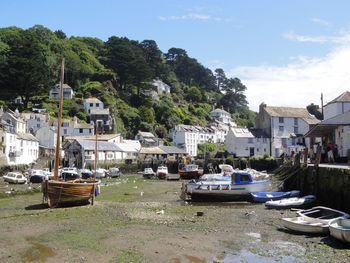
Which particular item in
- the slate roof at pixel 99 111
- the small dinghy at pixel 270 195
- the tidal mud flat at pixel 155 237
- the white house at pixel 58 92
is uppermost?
the white house at pixel 58 92

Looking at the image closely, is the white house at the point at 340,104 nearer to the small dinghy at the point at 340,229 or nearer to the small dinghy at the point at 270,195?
the small dinghy at the point at 270,195

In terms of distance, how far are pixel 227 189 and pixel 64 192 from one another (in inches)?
497

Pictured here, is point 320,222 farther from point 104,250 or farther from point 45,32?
point 45,32

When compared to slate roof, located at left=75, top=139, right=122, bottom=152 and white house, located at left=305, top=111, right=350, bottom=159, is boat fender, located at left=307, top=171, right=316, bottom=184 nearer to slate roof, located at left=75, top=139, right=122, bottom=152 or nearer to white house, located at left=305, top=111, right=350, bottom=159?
white house, located at left=305, top=111, right=350, bottom=159

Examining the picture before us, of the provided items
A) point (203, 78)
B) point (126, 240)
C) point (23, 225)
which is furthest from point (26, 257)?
point (203, 78)

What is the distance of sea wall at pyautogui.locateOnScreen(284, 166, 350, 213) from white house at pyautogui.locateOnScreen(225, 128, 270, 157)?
152 feet

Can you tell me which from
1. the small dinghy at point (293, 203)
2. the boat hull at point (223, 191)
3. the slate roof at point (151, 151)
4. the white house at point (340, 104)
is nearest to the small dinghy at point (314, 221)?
the small dinghy at point (293, 203)

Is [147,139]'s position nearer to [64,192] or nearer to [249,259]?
[64,192]

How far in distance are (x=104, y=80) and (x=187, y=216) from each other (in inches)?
4542

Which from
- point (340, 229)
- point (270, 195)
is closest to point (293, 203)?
point (270, 195)

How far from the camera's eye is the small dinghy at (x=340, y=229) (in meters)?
16.9

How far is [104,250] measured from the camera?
16797 mm

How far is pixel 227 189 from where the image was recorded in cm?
3453

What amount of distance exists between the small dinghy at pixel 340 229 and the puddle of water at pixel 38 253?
433 inches
